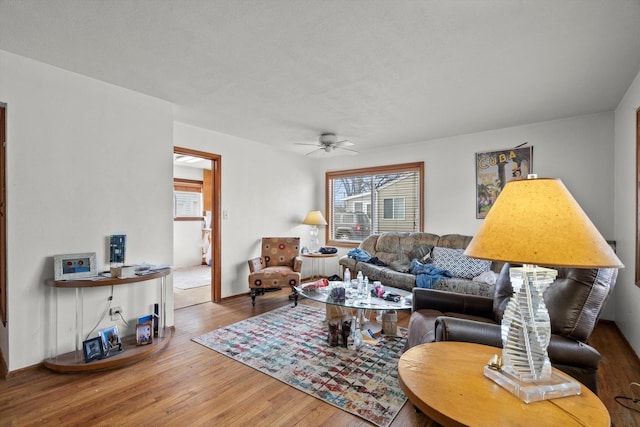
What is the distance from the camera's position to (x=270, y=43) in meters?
2.12

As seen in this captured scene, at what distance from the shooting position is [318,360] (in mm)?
2543

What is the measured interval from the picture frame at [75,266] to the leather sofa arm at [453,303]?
2.85 meters

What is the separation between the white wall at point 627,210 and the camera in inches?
107

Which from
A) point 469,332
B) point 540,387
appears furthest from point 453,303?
point 540,387

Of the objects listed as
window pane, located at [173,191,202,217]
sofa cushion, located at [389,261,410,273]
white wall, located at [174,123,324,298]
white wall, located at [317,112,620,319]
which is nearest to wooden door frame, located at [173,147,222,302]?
white wall, located at [174,123,324,298]

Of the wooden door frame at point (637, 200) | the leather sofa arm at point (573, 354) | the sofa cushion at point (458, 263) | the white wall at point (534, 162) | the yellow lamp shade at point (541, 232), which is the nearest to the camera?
the yellow lamp shade at point (541, 232)

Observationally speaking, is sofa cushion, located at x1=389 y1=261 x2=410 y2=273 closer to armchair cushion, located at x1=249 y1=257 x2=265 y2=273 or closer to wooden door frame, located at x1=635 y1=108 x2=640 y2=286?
armchair cushion, located at x1=249 y1=257 x2=265 y2=273

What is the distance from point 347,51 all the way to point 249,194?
3.08 m

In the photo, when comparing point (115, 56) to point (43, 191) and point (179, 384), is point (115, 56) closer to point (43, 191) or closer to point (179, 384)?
point (43, 191)

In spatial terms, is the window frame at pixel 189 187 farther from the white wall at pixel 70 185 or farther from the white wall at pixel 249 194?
the white wall at pixel 70 185

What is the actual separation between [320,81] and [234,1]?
111 cm

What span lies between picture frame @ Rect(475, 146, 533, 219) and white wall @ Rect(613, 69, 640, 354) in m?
0.87

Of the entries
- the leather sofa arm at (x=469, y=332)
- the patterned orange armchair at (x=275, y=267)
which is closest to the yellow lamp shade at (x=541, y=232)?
the leather sofa arm at (x=469, y=332)

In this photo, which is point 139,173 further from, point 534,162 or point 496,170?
point 534,162
